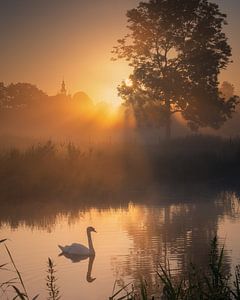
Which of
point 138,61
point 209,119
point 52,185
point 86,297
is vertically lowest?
point 86,297

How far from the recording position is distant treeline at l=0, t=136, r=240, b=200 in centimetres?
2609

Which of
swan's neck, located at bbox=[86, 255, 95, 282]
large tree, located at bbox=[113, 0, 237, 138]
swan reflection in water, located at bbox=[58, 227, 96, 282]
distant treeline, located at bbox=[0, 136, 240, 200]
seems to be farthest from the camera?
large tree, located at bbox=[113, 0, 237, 138]

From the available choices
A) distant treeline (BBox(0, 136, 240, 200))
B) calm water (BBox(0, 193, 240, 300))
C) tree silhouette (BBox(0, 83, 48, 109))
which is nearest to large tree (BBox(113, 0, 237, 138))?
distant treeline (BBox(0, 136, 240, 200))

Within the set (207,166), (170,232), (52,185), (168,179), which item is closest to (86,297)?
(170,232)

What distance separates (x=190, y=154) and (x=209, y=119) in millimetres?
9392

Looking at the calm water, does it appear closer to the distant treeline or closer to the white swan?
the white swan

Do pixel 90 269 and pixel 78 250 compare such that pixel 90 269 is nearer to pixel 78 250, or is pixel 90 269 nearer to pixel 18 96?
pixel 78 250

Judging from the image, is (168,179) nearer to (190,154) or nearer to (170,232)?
(190,154)

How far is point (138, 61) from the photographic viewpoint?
145 ft

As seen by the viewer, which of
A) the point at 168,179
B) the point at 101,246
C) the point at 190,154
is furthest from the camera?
the point at 190,154

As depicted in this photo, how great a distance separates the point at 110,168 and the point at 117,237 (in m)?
12.7

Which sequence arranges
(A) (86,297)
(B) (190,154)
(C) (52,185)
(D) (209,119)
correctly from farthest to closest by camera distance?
1. (D) (209,119)
2. (B) (190,154)
3. (C) (52,185)
4. (A) (86,297)

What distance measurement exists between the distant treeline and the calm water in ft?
7.17

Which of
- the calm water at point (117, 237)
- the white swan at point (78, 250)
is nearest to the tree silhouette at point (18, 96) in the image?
the calm water at point (117, 237)
